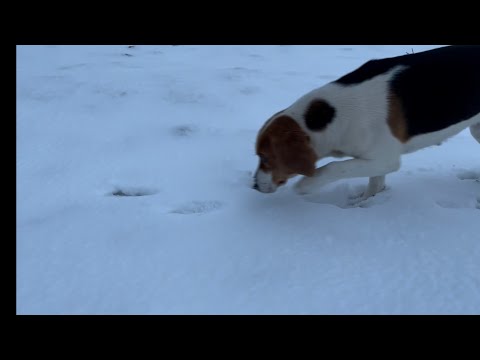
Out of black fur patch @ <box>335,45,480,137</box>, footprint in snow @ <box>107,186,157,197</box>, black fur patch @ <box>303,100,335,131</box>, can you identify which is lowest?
footprint in snow @ <box>107,186,157,197</box>

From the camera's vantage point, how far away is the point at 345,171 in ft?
9.96

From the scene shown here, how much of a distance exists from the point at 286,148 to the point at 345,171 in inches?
17.8

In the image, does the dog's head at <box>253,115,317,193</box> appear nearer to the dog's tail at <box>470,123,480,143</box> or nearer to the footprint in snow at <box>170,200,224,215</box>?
the footprint in snow at <box>170,200,224,215</box>

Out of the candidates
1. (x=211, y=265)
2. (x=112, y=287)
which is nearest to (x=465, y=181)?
(x=211, y=265)

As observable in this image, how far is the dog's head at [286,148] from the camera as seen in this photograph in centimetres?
295

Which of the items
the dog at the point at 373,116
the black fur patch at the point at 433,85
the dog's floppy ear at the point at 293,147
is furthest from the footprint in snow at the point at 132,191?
the black fur patch at the point at 433,85

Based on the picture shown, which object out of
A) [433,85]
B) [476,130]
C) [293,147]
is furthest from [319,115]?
[476,130]

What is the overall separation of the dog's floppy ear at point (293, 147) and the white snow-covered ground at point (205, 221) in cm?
31

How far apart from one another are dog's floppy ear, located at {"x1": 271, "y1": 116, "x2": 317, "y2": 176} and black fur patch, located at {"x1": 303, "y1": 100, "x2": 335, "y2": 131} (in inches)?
3.6

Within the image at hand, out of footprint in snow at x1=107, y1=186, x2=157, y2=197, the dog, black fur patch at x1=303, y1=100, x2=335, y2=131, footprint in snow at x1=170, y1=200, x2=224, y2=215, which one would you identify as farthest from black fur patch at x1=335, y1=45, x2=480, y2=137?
footprint in snow at x1=107, y1=186, x2=157, y2=197

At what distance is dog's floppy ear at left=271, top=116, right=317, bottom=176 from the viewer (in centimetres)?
295

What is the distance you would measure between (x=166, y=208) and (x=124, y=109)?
2.24 m

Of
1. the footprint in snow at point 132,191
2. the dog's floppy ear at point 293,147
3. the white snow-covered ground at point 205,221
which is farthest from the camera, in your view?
the footprint in snow at point 132,191

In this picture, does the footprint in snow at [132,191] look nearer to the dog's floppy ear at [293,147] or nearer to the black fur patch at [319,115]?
the dog's floppy ear at [293,147]
